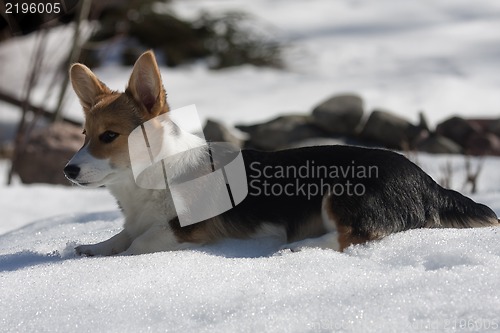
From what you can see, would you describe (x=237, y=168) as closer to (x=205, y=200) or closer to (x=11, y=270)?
(x=205, y=200)

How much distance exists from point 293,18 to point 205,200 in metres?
10.6

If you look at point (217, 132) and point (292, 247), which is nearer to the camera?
point (292, 247)

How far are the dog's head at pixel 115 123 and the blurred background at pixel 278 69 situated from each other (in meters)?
4.29

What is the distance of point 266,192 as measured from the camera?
362 centimetres

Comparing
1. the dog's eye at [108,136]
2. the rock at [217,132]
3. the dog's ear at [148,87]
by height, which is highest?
the dog's ear at [148,87]

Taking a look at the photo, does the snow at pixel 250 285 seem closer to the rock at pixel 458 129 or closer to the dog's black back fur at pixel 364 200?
the dog's black back fur at pixel 364 200

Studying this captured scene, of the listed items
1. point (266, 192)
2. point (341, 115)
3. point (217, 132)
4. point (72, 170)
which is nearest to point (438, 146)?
point (341, 115)

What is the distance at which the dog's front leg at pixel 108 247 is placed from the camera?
3.53 meters

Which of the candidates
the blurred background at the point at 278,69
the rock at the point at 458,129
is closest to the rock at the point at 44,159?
the blurred background at the point at 278,69

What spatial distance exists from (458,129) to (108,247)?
5.60 m

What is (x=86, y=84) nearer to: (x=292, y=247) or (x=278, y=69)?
(x=292, y=247)

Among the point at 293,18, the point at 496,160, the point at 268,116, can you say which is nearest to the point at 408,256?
the point at 496,160

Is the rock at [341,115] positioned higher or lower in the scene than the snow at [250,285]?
lower

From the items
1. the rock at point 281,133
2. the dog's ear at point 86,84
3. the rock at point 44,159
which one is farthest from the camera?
the rock at point 281,133
